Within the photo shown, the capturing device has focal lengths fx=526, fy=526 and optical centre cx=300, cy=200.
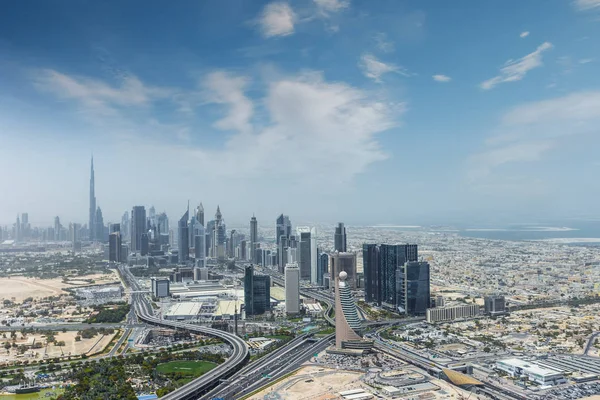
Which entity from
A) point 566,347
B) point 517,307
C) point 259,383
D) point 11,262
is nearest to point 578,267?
point 517,307

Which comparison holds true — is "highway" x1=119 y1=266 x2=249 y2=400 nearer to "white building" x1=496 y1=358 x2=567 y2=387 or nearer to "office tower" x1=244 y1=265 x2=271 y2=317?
"office tower" x1=244 y1=265 x2=271 y2=317

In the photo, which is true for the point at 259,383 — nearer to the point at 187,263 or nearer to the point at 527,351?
the point at 527,351

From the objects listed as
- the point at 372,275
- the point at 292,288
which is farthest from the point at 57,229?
the point at 372,275

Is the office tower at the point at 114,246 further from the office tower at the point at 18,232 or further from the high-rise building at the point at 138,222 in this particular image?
the office tower at the point at 18,232

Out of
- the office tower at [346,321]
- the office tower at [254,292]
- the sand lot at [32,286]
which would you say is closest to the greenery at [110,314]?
the office tower at [254,292]

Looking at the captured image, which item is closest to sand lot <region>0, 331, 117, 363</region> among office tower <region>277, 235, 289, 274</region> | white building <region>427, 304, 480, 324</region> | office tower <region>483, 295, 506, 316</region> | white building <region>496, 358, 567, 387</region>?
white building <region>427, 304, 480, 324</region>
